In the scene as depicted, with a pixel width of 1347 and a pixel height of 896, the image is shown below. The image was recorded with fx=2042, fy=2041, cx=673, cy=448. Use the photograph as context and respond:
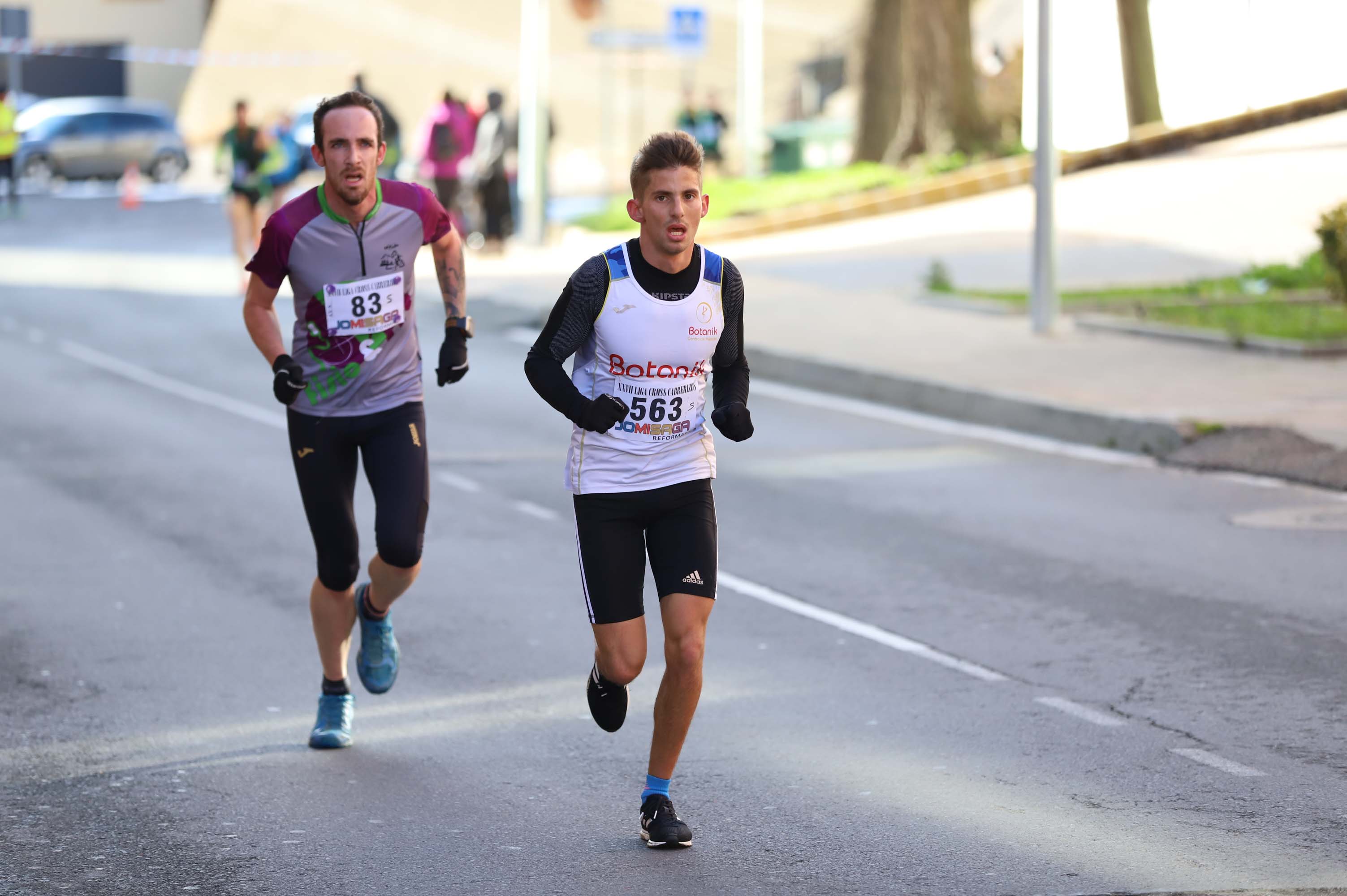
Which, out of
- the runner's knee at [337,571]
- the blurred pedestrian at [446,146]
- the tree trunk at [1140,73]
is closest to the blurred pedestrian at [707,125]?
the tree trunk at [1140,73]

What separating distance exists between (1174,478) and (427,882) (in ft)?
25.2

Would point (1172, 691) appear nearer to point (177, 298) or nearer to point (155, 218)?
point (177, 298)

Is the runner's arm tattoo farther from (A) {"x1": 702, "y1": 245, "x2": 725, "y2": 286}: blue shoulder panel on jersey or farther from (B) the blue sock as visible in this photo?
(B) the blue sock

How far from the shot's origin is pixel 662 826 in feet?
18.4

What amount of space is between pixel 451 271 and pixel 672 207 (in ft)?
5.79

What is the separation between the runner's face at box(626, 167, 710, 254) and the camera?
541cm

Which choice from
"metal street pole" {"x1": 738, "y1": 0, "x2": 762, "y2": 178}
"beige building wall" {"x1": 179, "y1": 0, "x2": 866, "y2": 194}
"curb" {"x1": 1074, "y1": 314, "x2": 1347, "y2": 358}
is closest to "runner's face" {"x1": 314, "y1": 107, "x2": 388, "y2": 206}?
"curb" {"x1": 1074, "y1": 314, "x2": 1347, "y2": 358}

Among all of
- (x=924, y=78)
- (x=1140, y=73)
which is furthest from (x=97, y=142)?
(x=1140, y=73)

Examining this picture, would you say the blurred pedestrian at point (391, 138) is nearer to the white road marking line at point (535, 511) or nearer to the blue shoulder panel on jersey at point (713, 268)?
the white road marking line at point (535, 511)

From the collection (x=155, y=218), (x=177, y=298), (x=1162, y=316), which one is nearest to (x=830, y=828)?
(x=1162, y=316)

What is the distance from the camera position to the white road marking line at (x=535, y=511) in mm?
10969

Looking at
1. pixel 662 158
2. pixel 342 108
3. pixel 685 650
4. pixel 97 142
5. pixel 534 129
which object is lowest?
pixel 685 650

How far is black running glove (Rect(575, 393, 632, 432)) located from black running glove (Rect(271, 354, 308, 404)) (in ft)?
4.30

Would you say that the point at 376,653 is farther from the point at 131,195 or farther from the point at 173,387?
the point at 131,195
